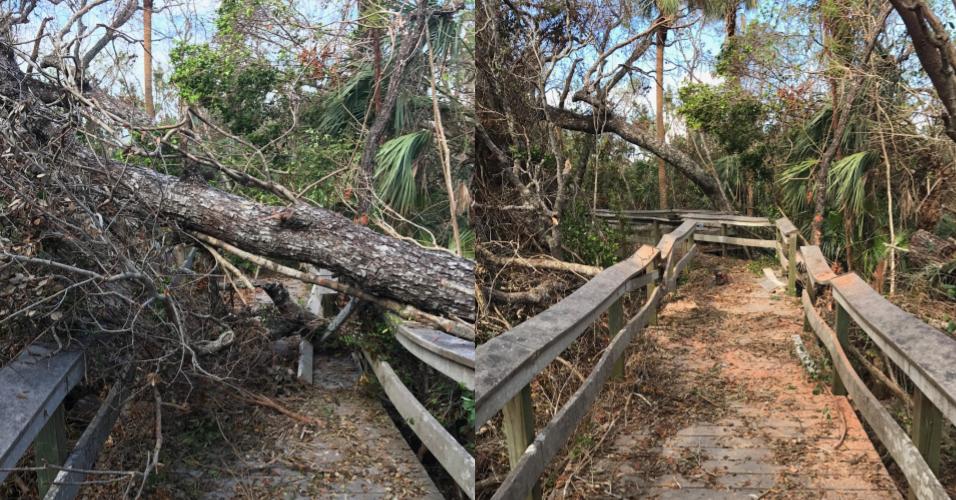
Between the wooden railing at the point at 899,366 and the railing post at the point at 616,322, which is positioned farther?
the railing post at the point at 616,322

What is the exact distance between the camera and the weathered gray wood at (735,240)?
8.98ft

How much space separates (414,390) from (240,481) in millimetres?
476

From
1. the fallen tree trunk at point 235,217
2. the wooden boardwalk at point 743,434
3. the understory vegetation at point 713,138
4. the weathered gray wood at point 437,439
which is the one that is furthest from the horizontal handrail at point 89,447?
the wooden boardwalk at point 743,434

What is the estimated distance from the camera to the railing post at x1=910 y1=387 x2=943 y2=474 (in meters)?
1.31

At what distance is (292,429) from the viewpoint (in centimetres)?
175

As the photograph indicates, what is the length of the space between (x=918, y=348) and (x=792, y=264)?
1.65 metres

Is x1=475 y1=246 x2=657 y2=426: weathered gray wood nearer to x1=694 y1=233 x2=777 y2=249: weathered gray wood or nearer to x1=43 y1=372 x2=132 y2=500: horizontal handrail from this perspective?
x1=43 y1=372 x2=132 y2=500: horizontal handrail

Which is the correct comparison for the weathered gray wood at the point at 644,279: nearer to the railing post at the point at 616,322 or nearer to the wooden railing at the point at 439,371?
the railing post at the point at 616,322

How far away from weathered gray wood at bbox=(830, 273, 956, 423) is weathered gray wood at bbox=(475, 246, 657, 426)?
1.95ft

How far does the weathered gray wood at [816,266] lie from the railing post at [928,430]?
91 centimetres

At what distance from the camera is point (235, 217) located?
6.53 feet

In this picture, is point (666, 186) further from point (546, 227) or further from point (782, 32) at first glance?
point (782, 32)

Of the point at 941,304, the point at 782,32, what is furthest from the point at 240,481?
the point at 782,32

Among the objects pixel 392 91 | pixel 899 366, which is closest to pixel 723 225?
pixel 899 366
